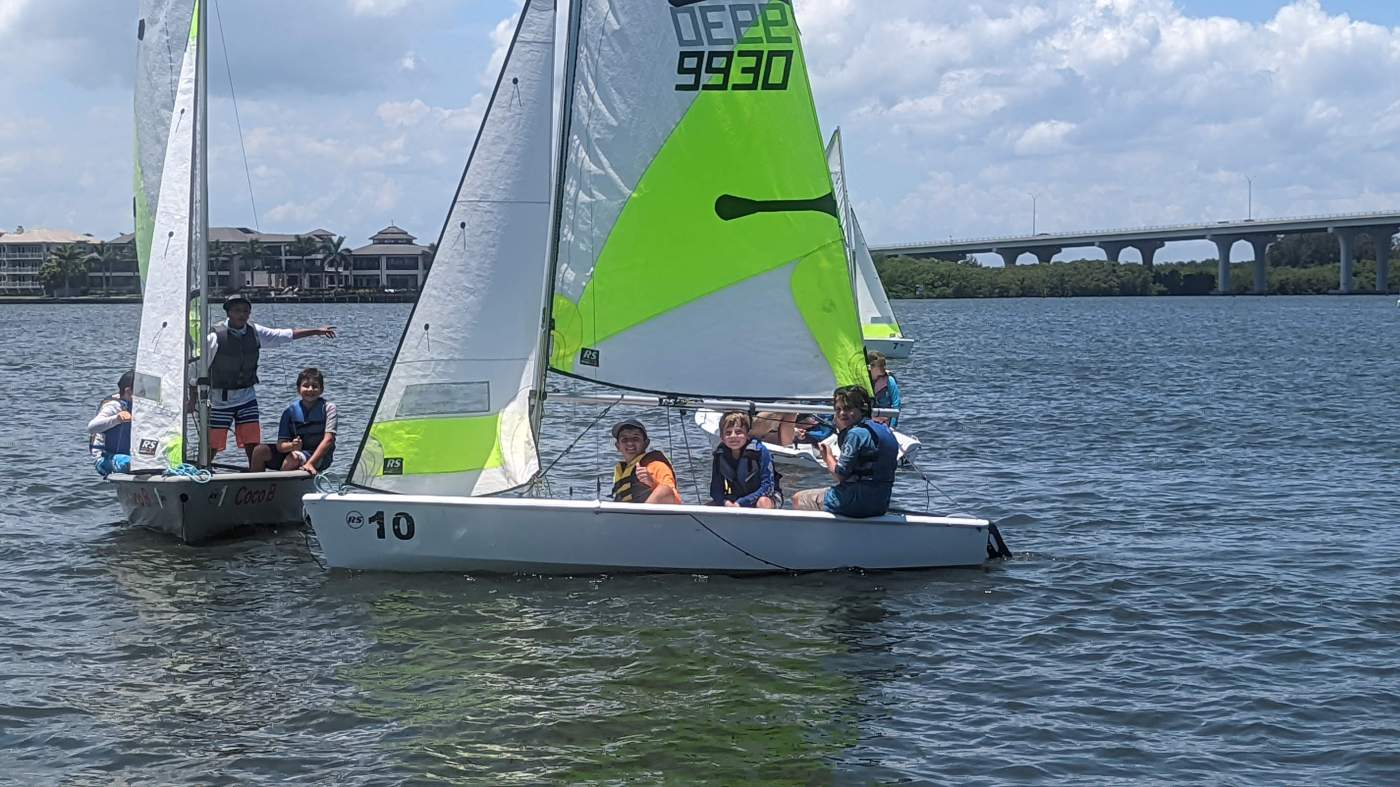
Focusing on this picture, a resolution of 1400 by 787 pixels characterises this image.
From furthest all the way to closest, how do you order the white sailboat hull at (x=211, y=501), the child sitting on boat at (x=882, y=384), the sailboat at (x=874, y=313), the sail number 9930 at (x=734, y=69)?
the sailboat at (x=874, y=313) < the child sitting on boat at (x=882, y=384) < the white sailboat hull at (x=211, y=501) < the sail number 9930 at (x=734, y=69)

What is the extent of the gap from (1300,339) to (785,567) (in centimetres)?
5631

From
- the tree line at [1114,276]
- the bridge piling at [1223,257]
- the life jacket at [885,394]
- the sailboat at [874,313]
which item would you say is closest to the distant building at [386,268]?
the tree line at [1114,276]

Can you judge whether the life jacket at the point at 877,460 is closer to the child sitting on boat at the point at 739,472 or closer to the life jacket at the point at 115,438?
the child sitting on boat at the point at 739,472

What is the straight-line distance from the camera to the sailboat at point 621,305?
40.7ft

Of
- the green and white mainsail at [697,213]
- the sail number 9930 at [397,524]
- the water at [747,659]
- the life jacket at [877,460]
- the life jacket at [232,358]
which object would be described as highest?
the green and white mainsail at [697,213]

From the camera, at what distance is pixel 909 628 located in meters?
11.6

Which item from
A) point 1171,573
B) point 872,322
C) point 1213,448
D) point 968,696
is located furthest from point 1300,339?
point 968,696

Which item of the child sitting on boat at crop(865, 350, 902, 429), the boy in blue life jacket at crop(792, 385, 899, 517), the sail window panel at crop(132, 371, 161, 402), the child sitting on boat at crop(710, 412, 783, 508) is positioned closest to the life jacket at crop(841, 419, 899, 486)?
the boy in blue life jacket at crop(792, 385, 899, 517)

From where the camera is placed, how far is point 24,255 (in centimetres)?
17288

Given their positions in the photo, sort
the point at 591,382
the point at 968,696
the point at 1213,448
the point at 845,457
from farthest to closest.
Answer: the point at 1213,448, the point at 591,382, the point at 845,457, the point at 968,696

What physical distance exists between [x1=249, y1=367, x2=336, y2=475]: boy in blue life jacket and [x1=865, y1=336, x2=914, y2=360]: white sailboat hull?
31.5 m

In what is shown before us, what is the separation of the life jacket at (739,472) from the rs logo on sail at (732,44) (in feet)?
10.2

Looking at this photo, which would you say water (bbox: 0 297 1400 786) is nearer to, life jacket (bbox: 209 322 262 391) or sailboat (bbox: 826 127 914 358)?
life jacket (bbox: 209 322 262 391)

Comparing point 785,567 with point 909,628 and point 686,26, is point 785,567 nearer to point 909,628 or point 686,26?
point 909,628
